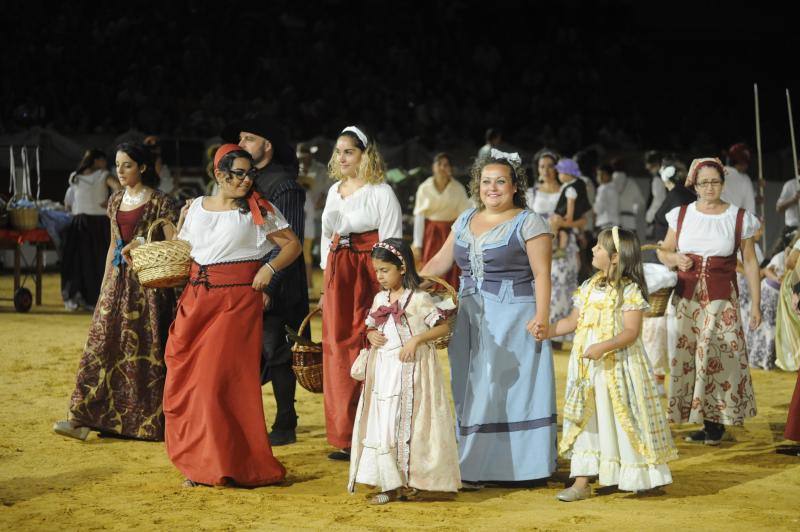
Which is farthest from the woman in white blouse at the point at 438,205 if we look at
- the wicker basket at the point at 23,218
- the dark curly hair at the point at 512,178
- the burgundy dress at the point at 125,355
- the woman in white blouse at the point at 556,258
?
the dark curly hair at the point at 512,178

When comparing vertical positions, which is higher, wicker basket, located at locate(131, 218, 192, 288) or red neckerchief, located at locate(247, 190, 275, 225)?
red neckerchief, located at locate(247, 190, 275, 225)

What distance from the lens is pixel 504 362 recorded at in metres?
5.80

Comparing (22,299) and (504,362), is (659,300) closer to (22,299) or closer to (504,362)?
(504,362)

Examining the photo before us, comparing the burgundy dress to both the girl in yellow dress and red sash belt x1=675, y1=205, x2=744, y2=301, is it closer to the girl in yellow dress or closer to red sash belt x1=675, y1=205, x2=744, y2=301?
the girl in yellow dress

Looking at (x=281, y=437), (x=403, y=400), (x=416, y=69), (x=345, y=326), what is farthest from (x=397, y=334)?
(x=416, y=69)

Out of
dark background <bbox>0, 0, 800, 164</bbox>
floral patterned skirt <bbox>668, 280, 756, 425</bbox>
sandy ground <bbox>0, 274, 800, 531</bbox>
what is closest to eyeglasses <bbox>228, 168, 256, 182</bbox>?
sandy ground <bbox>0, 274, 800, 531</bbox>

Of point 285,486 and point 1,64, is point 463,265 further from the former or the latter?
point 1,64

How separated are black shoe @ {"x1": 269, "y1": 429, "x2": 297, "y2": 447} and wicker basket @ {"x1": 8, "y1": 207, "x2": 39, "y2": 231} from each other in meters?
7.28

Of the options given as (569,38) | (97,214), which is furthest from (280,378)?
(569,38)

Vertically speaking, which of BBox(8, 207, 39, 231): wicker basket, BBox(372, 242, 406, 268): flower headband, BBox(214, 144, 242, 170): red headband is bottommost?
BBox(372, 242, 406, 268): flower headband

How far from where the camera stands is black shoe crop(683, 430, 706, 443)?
23.7 feet

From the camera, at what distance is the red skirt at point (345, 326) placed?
21.1 ft

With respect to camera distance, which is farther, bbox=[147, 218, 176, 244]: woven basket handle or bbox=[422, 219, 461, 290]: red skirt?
bbox=[422, 219, 461, 290]: red skirt

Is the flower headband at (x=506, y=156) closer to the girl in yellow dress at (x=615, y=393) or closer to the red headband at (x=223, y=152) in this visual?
the girl in yellow dress at (x=615, y=393)
